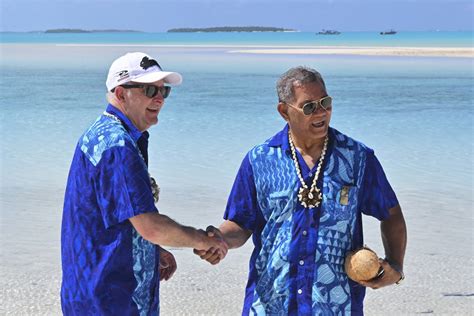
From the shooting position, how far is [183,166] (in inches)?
469

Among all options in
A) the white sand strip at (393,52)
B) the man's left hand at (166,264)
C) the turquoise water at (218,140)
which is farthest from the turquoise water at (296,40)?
the man's left hand at (166,264)

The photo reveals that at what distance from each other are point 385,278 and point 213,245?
70cm

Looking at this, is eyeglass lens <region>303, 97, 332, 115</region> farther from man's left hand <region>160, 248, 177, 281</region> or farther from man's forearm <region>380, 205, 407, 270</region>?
man's left hand <region>160, 248, 177, 281</region>

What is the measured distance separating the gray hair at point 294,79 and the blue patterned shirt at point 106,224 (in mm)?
614

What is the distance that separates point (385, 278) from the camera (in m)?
3.85

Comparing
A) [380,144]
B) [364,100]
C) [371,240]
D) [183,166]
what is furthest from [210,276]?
[364,100]

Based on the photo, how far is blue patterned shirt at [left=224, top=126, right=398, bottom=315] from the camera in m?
3.78

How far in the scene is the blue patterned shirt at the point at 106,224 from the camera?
358 centimetres

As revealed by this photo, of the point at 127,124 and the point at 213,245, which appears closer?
the point at 127,124

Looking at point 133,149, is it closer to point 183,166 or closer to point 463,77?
point 183,166

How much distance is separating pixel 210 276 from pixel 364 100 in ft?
48.6

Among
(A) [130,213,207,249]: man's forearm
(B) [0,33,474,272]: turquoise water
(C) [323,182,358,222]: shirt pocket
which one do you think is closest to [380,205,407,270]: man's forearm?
(C) [323,182,358,222]: shirt pocket

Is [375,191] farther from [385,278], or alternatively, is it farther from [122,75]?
[122,75]

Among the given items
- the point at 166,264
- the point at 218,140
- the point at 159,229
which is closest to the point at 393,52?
the point at 218,140
